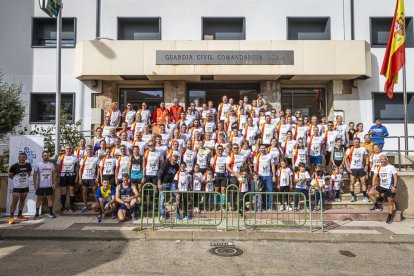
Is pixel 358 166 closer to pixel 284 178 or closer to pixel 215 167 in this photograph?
pixel 284 178

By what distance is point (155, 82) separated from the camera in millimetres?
15289

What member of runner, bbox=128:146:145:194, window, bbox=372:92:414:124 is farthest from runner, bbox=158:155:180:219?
window, bbox=372:92:414:124

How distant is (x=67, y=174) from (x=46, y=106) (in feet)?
20.9

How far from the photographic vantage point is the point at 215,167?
980cm

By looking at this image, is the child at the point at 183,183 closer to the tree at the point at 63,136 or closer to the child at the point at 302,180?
the child at the point at 302,180

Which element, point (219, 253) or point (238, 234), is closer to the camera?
point (219, 253)

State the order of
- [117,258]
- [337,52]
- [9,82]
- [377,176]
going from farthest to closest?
1. [9,82]
2. [337,52]
3. [377,176]
4. [117,258]

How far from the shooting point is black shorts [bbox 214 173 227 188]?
962 cm

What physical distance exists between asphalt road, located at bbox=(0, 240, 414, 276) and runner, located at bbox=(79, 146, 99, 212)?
2.40 metres

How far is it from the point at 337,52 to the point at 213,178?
26.4 ft

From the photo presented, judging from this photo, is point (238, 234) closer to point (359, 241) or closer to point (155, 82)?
point (359, 241)

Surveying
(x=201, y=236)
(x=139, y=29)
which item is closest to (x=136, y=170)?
(x=201, y=236)

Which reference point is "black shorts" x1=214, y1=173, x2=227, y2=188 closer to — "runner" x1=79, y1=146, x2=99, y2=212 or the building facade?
"runner" x1=79, y1=146, x2=99, y2=212

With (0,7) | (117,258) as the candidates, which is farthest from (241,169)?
(0,7)
